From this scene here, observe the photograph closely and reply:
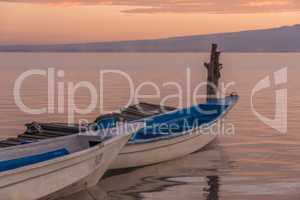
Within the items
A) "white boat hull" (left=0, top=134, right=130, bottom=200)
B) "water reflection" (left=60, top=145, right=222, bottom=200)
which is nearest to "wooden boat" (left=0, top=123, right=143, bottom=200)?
"white boat hull" (left=0, top=134, right=130, bottom=200)

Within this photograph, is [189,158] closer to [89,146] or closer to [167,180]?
[167,180]

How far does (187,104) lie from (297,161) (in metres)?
20.0

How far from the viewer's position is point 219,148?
21844 millimetres

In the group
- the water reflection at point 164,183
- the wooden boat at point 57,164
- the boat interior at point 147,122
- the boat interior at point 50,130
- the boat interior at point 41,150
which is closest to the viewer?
the wooden boat at point 57,164

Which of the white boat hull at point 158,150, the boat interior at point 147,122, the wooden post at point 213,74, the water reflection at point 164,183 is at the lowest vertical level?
the water reflection at point 164,183

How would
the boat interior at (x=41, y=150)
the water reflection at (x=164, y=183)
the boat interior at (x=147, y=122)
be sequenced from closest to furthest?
the boat interior at (x=41, y=150), the water reflection at (x=164, y=183), the boat interior at (x=147, y=122)

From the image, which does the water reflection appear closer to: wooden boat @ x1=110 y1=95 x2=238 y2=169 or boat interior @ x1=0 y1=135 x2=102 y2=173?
wooden boat @ x1=110 y1=95 x2=238 y2=169

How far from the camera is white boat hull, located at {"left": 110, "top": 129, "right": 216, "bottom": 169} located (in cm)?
1659

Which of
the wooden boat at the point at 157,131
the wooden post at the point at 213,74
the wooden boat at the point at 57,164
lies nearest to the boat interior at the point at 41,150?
the wooden boat at the point at 57,164

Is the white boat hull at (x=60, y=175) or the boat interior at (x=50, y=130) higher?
the boat interior at (x=50, y=130)

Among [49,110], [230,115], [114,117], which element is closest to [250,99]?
[230,115]

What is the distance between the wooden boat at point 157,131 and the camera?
16844 millimetres

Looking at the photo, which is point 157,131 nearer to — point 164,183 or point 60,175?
point 164,183

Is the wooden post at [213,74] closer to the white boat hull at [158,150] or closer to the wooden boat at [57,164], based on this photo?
the white boat hull at [158,150]
